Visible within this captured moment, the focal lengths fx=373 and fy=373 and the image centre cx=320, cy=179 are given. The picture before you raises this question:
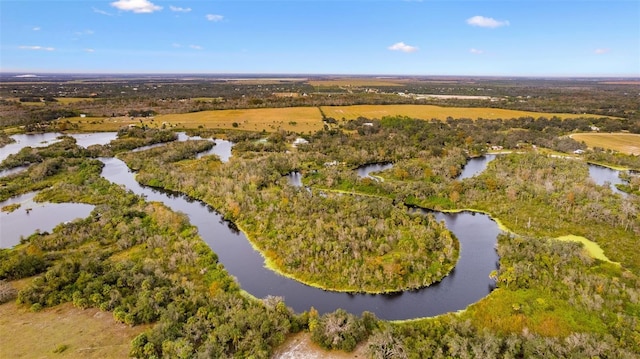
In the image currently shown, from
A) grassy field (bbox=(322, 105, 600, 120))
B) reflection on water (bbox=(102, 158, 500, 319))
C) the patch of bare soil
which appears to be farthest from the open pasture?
the patch of bare soil

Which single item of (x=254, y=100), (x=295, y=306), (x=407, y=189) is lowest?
(x=295, y=306)

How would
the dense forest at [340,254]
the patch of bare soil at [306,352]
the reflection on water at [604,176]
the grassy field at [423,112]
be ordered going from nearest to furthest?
the patch of bare soil at [306,352] < the dense forest at [340,254] < the reflection on water at [604,176] < the grassy field at [423,112]

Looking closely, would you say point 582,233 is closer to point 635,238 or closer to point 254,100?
point 635,238

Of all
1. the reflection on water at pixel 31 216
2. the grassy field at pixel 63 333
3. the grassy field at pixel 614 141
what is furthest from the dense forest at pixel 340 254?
the grassy field at pixel 614 141

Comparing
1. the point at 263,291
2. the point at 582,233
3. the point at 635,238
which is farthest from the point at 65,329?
the point at 635,238

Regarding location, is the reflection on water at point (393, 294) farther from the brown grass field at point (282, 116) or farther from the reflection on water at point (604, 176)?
the brown grass field at point (282, 116)
